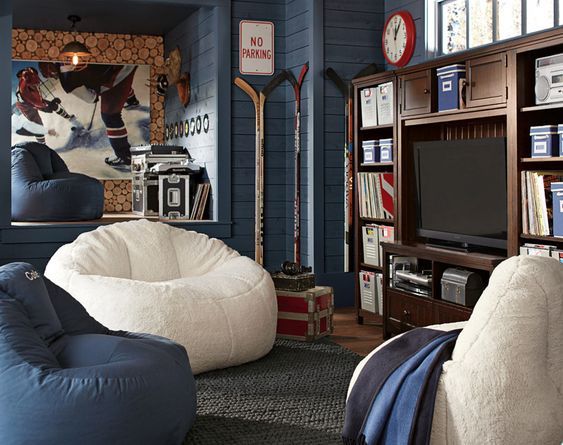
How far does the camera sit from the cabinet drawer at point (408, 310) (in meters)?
5.11

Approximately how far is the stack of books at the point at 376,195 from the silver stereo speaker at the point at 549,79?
160 cm

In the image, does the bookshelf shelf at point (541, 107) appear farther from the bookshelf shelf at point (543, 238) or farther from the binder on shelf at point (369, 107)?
the binder on shelf at point (369, 107)

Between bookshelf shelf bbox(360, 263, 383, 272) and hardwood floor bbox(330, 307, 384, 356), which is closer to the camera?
hardwood floor bbox(330, 307, 384, 356)

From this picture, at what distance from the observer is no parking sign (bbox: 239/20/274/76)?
6.75 m

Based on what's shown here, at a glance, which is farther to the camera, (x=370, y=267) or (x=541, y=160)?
(x=370, y=267)

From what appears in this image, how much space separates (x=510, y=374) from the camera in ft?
8.87

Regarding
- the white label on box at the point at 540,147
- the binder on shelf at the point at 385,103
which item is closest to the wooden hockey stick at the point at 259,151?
the binder on shelf at the point at 385,103

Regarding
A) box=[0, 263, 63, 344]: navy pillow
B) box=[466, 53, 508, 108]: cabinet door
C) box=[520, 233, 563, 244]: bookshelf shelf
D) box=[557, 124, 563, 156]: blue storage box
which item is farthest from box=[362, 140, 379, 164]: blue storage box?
box=[0, 263, 63, 344]: navy pillow

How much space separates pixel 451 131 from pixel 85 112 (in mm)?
4527

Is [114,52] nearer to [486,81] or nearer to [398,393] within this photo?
[486,81]

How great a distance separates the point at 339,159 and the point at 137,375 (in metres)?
3.87

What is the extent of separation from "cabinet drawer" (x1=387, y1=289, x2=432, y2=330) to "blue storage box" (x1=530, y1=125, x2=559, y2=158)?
1.18 metres

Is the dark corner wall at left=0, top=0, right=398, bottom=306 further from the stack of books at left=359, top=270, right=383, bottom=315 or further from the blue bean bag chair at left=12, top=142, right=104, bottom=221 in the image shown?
the stack of books at left=359, top=270, right=383, bottom=315

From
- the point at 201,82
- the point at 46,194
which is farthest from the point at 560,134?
the point at 46,194
